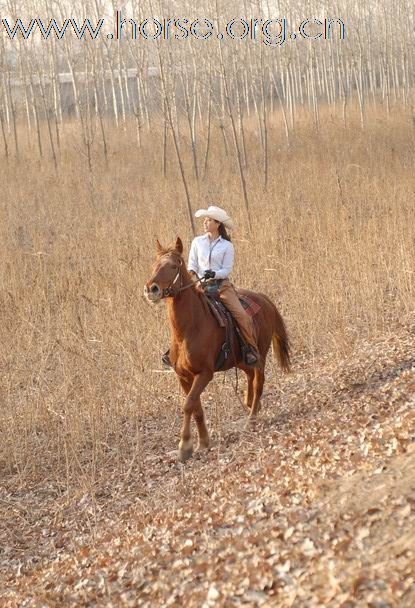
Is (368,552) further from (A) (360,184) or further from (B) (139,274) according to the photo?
(A) (360,184)

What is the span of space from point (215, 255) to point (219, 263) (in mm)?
84

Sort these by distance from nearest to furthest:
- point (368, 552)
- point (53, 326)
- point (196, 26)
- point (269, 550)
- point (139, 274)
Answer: point (368, 552)
point (269, 550)
point (53, 326)
point (139, 274)
point (196, 26)

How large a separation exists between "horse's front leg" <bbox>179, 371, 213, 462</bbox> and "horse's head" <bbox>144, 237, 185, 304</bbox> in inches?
31.6

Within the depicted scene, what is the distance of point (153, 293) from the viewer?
7.09 metres

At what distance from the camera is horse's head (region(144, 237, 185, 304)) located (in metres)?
7.11

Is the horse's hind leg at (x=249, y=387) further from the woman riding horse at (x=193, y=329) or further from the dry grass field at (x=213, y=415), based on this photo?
the dry grass field at (x=213, y=415)

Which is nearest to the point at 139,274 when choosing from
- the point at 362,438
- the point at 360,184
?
the point at 360,184

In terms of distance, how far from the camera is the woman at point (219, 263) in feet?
26.6

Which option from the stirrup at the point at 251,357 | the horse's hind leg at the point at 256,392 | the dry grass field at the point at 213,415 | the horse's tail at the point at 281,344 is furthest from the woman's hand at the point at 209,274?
the horse's tail at the point at 281,344

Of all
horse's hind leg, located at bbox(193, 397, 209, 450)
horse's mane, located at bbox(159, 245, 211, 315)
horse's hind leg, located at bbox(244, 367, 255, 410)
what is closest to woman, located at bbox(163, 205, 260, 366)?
horse's mane, located at bbox(159, 245, 211, 315)

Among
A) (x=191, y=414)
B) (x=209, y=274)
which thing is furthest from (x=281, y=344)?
(x=191, y=414)

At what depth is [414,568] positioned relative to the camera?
13.9ft

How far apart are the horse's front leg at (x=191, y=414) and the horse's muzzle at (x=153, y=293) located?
3.06ft

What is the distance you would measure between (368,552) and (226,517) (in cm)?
128
